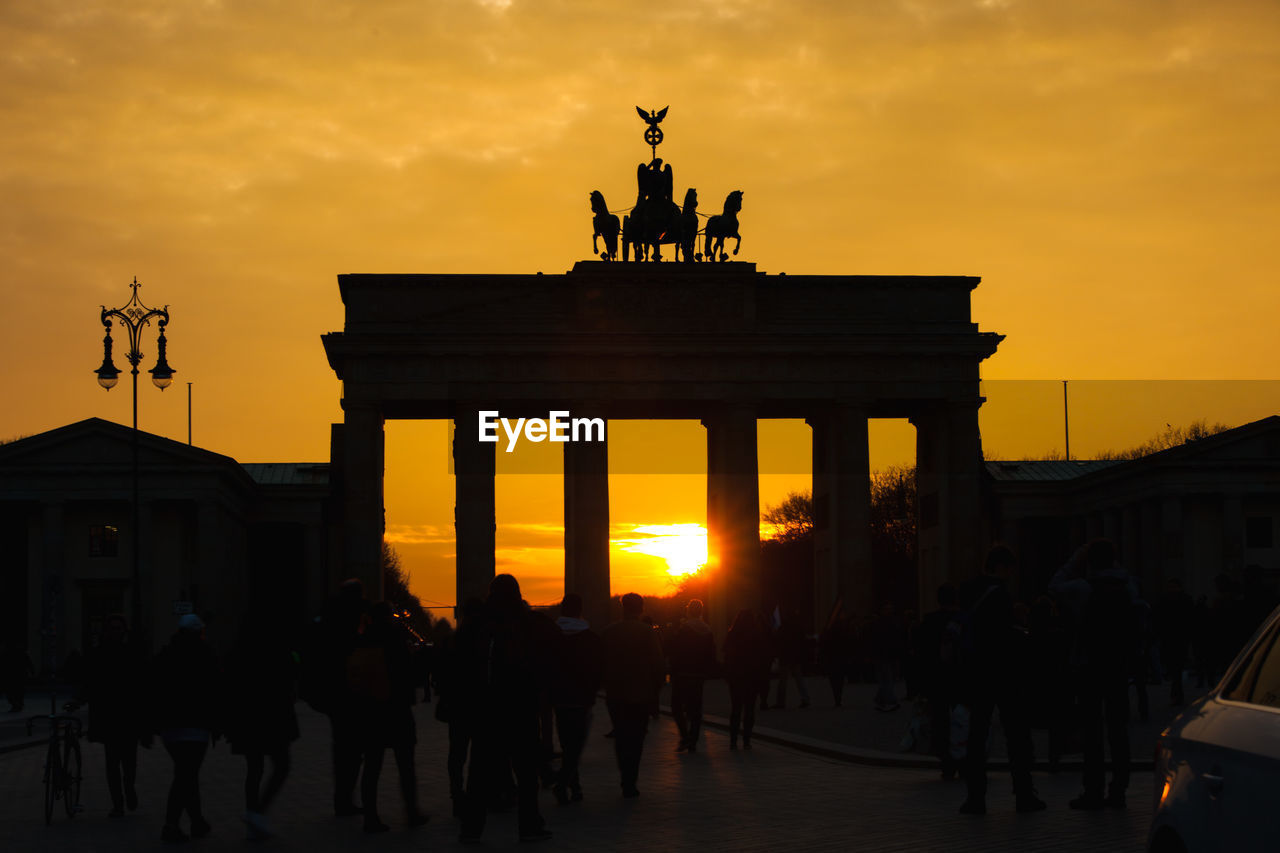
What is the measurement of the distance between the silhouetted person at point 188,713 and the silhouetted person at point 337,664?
2.93 ft

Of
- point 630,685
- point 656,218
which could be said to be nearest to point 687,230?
point 656,218

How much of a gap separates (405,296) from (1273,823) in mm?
70141

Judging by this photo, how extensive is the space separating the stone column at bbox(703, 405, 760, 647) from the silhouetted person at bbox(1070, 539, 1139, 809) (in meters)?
56.7

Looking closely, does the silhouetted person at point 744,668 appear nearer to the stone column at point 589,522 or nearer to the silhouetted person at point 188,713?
the silhouetted person at point 188,713

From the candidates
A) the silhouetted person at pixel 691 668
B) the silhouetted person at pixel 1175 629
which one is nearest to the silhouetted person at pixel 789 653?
the silhouetted person at pixel 1175 629

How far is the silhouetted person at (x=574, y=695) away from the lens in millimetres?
19719

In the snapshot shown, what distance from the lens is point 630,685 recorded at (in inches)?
875

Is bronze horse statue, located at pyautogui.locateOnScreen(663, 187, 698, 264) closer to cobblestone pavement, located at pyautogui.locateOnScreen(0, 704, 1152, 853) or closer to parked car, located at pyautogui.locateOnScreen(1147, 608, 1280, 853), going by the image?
cobblestone pavement, located at pyautogui.locateOnScreen(0, 704, 1152, 853)

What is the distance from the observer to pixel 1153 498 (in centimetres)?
7356

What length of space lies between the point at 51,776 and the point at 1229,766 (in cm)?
1469

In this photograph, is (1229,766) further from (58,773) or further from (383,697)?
(58,773)

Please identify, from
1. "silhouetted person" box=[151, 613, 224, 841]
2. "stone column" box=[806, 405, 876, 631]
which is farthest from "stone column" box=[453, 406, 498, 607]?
"silhouetted person" box=[151, 613, 224, 841]

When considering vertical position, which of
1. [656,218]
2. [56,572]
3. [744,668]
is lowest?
[744,668]

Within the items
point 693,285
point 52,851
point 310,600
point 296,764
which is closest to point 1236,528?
point 693,285
